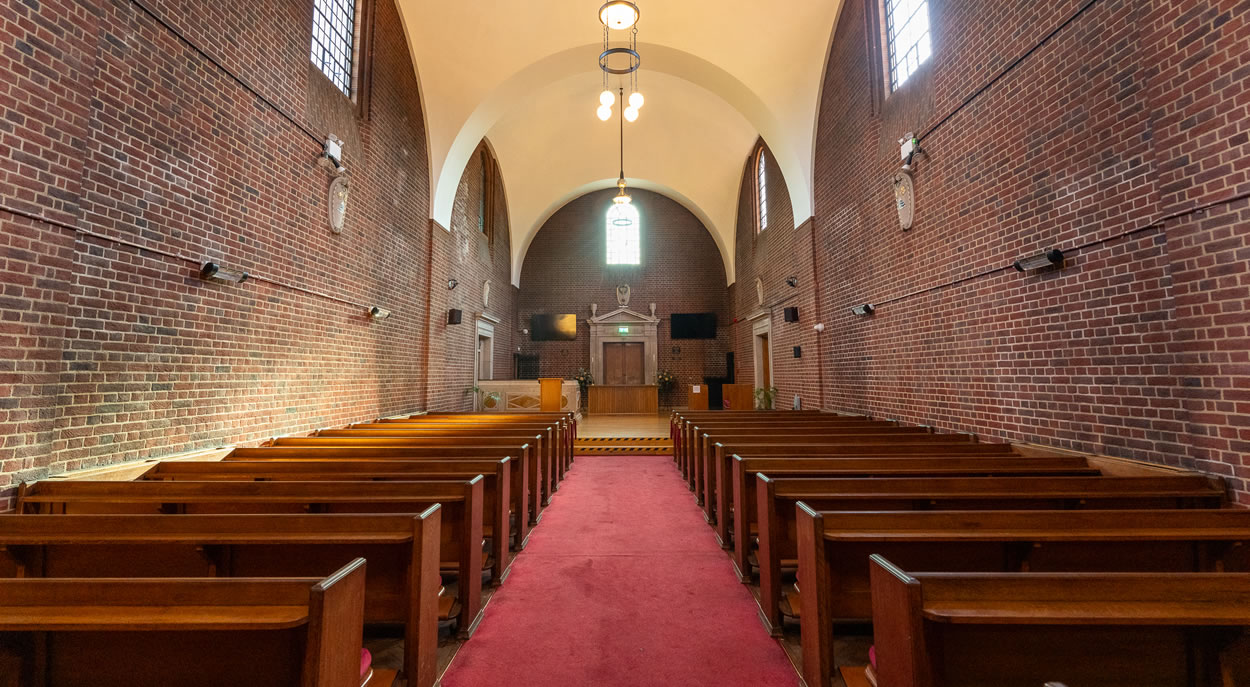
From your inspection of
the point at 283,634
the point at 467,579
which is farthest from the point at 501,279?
the point at 283,634

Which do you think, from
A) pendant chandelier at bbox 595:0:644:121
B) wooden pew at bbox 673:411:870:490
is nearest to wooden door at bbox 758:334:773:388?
wooden pew at bbox 673:411:870:490

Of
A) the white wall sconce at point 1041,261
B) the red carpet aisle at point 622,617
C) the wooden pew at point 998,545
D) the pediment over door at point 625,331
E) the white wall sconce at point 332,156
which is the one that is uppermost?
the white wall sconce at point 332,156

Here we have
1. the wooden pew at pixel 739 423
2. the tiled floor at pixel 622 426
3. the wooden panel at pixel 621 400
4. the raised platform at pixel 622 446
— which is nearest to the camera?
the wooden pew at pixel 739 423

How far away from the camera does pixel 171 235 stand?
144 inches

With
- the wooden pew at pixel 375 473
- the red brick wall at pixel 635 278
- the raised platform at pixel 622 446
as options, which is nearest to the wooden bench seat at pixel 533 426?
the raised platform at pixel 622 446

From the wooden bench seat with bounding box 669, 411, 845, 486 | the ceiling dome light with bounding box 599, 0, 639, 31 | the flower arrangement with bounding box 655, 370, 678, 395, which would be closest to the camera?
the ceiling dome light with bounding box 599, 0, 639, 31

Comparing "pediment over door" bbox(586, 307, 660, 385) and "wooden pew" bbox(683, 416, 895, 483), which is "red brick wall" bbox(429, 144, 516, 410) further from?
"wooden pew" bbox(683, 416, 895, 483)

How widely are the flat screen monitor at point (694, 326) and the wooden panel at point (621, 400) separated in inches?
106

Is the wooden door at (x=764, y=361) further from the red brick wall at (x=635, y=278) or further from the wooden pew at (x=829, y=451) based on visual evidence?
the wooden pew at (x=829, y=451)

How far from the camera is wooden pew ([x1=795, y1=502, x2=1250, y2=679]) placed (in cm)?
186

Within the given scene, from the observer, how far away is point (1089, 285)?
342 centimetres

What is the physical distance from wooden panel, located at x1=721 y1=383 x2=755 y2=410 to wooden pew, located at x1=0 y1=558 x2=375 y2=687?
453 inches

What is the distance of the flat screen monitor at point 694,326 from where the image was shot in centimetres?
1552

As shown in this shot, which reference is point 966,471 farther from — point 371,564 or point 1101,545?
point 371,564
